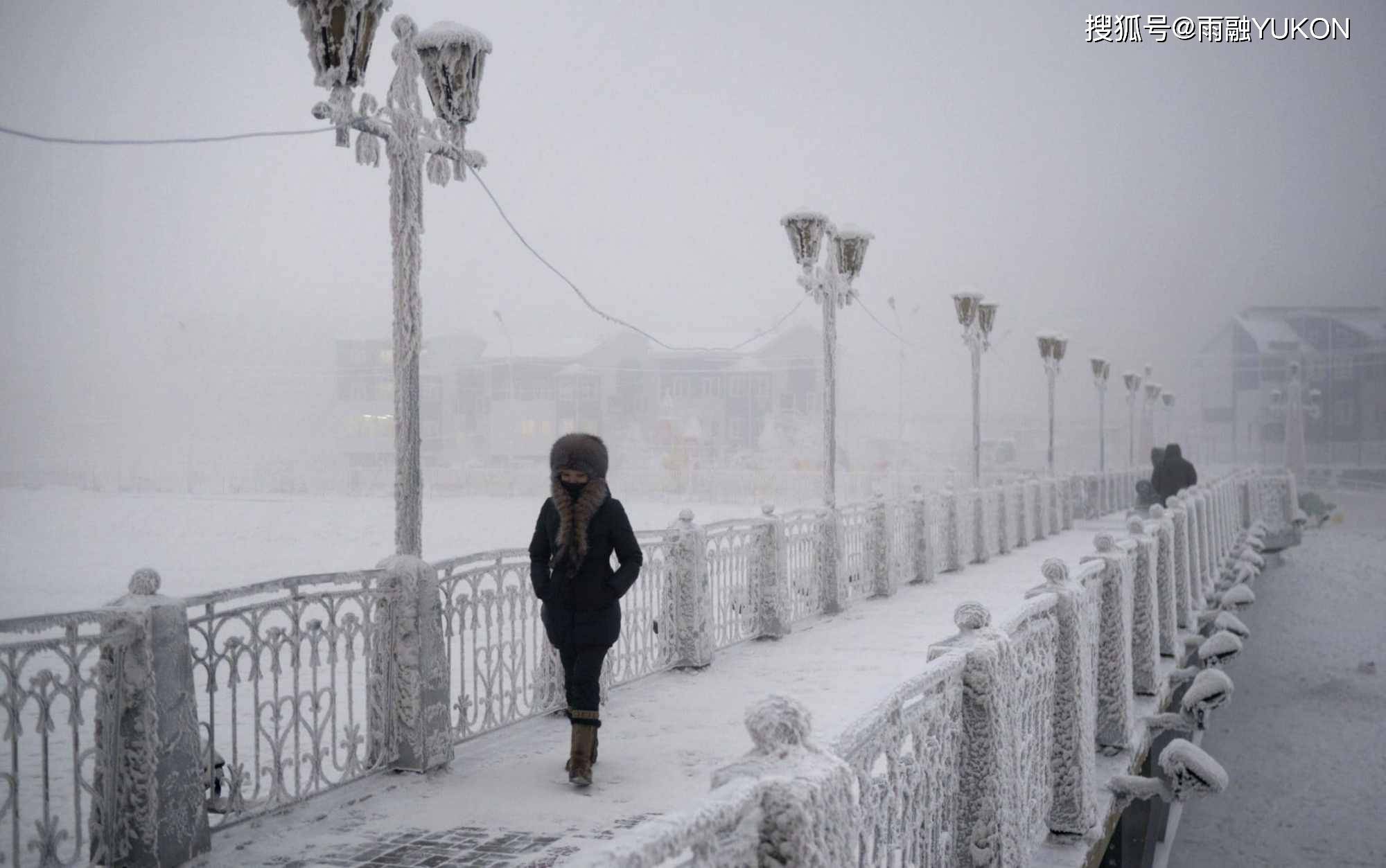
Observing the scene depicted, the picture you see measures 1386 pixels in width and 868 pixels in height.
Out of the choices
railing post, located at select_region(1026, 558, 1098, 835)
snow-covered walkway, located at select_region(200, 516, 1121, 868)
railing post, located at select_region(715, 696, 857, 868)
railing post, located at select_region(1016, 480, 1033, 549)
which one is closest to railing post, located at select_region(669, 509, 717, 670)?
snow-covered walkway, located at select_region(200, 516, 1121, 868)

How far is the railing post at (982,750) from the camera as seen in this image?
14.4ft

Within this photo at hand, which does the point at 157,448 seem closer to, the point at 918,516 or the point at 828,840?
the point at 918,516

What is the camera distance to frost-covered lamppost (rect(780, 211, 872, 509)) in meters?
14.2

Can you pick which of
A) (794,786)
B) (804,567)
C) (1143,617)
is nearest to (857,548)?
(804,567)

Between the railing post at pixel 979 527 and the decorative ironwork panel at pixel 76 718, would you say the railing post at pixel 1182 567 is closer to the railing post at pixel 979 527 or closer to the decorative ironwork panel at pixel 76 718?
the railing post at pixel 979 527

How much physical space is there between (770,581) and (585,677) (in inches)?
222

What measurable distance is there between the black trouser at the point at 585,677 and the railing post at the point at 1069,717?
234 centimetres

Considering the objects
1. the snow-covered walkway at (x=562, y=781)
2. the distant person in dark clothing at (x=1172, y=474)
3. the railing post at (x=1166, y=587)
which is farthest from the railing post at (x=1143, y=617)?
the distant person in dark clothing at (x=1172, y=474)

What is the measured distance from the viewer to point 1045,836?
5.87m

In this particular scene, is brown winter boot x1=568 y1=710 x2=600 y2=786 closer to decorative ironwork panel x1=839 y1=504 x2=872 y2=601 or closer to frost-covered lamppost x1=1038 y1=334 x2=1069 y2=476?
decorative ironwork panel x1=839 y1=504 x2=872 y2=601

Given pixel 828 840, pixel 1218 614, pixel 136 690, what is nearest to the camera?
pixel 828 840

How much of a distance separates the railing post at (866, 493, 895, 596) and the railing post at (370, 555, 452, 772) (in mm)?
9280

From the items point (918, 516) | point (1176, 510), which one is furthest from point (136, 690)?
point (918, 516)

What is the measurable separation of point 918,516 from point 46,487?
4901 centimetres
